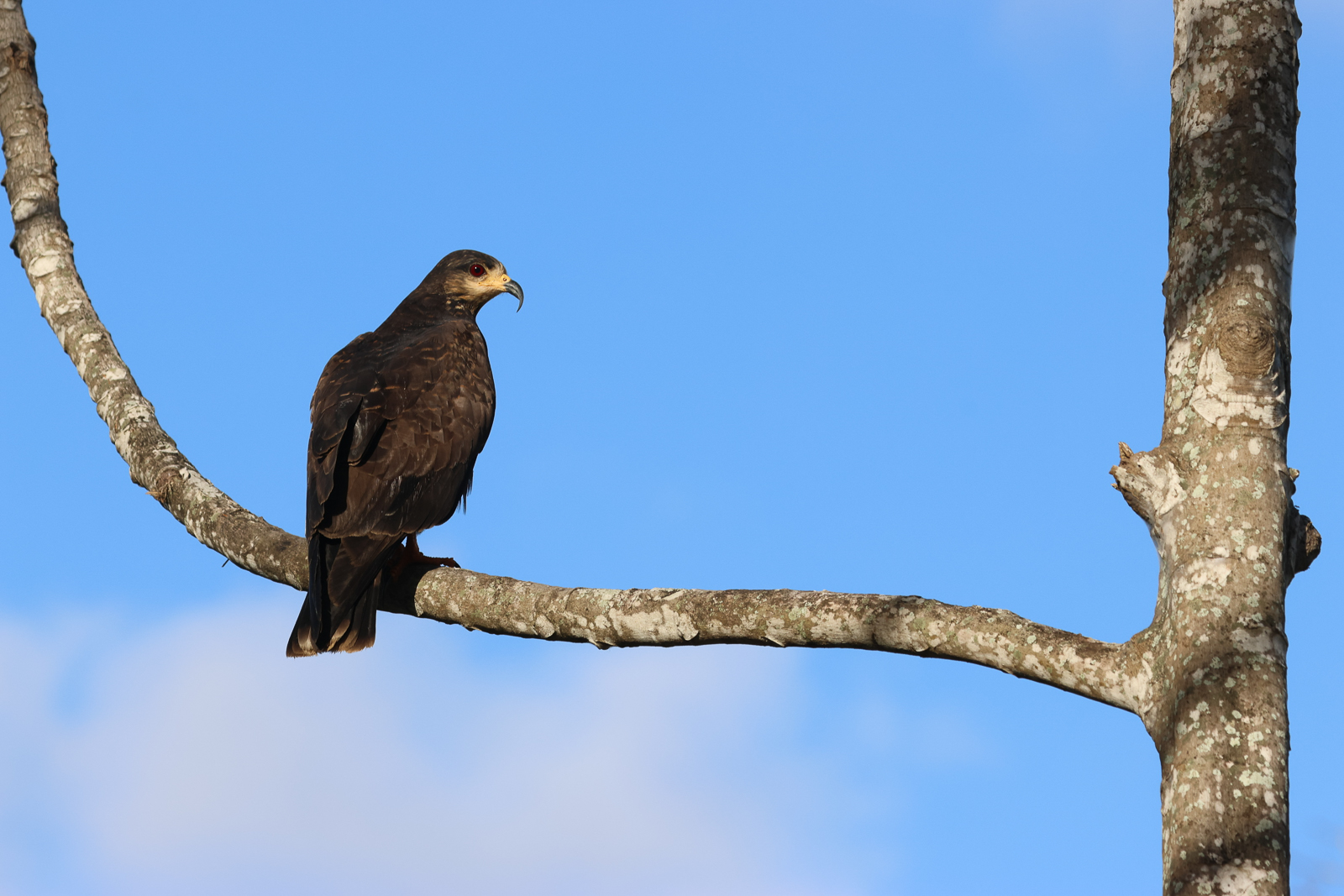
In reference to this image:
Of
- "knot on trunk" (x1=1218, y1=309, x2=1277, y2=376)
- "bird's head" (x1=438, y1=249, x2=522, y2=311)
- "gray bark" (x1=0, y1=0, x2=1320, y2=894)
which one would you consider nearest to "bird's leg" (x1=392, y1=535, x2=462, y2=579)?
"gray bark" (x1=0, y1=0, x2=1320, y2=894)

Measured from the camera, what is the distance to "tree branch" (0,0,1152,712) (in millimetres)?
3309

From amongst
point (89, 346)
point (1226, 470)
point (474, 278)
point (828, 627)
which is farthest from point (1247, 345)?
point (89, 346)

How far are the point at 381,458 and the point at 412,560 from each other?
0.53 m

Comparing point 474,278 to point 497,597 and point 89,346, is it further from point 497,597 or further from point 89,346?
point 497,597

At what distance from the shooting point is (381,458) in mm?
5668

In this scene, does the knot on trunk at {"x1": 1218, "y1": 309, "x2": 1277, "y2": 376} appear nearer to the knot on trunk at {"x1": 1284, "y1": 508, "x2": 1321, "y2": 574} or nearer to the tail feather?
the knot on trunk at {"x1": 1284, "y1": 508, "x2": 1321, "y2": 574}

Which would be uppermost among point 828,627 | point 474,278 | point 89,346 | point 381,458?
point 474,278

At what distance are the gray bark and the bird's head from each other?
3.85m

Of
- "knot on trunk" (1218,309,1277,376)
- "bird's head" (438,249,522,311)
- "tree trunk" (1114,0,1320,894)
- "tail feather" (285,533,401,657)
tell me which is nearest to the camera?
"tree trunk" (1114,0,1320,894)

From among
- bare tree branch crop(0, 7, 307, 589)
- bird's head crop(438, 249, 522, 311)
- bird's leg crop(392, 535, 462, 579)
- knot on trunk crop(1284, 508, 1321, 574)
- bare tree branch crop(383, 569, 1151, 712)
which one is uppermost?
bird's head crop(438, 249, 522, 311)

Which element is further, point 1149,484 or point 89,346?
point 89,346

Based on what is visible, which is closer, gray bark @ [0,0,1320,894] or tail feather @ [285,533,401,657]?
gray bark @ [0,0,1320,894]

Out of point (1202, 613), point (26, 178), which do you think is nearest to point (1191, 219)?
point (1202, 613)

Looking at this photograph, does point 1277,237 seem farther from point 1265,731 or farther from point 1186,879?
point 1186,879
